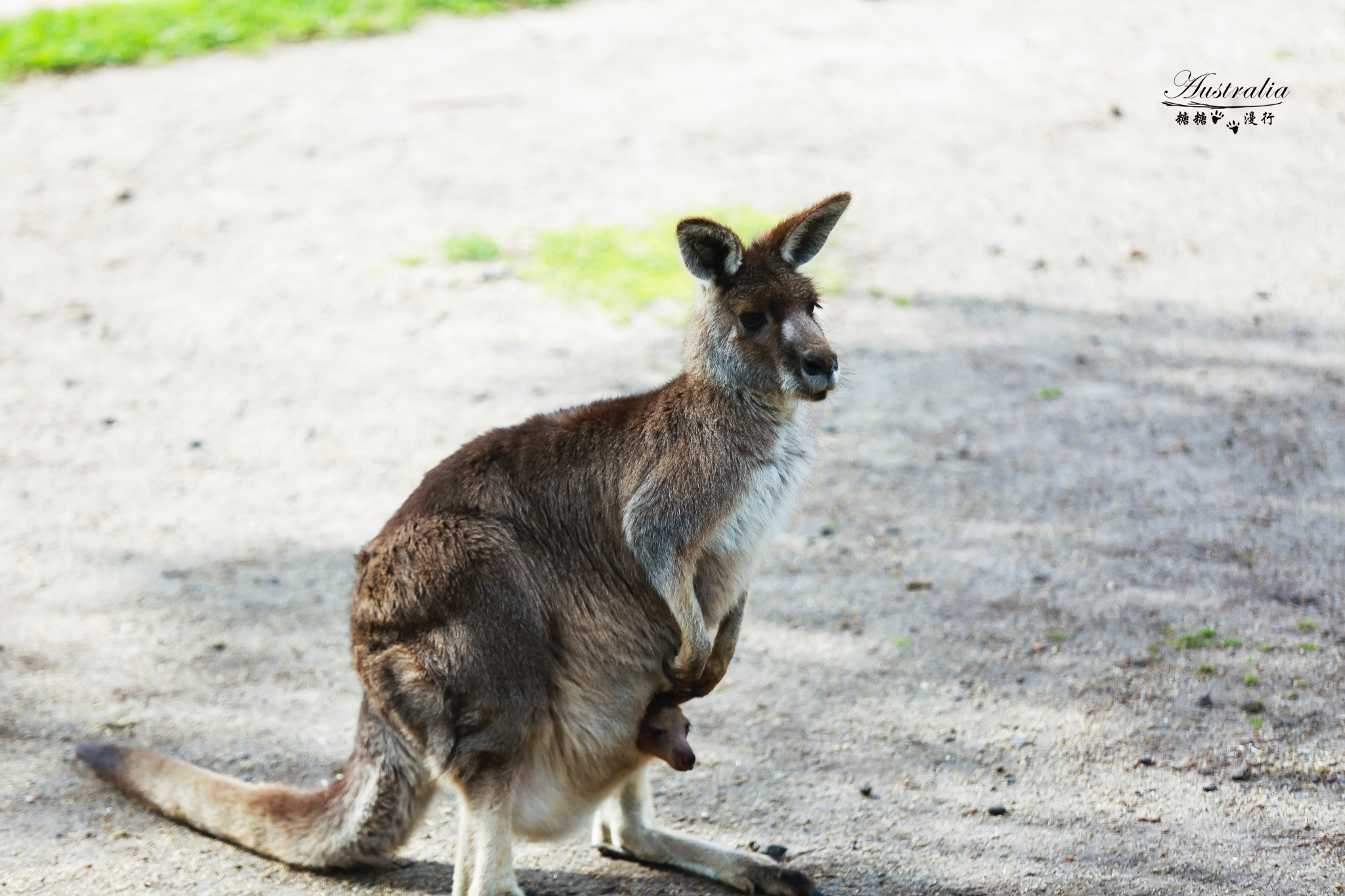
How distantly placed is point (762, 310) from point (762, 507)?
0.52 m

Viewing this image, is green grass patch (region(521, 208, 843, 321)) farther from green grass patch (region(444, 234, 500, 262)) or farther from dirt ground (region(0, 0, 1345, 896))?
green grass patch (region(444, 234, 500, 262))

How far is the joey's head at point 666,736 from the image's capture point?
344 cm

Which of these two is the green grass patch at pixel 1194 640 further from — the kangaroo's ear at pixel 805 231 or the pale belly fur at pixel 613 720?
the kangaroo's ear at pixel 805 231

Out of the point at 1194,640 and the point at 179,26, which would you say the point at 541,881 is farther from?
the point at 179,26

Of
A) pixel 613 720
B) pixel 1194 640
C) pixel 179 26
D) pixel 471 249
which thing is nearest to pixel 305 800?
pixel 613 720

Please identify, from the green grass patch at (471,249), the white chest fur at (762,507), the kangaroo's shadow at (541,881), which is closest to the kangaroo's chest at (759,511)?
the white chest fur at (762,507)

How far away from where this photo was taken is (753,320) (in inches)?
135

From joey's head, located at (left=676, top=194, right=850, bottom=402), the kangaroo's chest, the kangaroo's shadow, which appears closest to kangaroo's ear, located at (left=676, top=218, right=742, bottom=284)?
joey's head, located at (left=676, top=194, right=850, bottom=402)


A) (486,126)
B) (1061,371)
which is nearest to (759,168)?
(486,126)

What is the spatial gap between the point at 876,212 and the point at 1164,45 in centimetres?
325

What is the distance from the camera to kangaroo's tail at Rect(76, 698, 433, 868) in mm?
3465

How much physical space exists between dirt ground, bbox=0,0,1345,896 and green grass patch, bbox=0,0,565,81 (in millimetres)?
285

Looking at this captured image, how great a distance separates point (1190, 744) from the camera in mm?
4223

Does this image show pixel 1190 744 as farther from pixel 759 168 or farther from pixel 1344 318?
pixel 759 168
